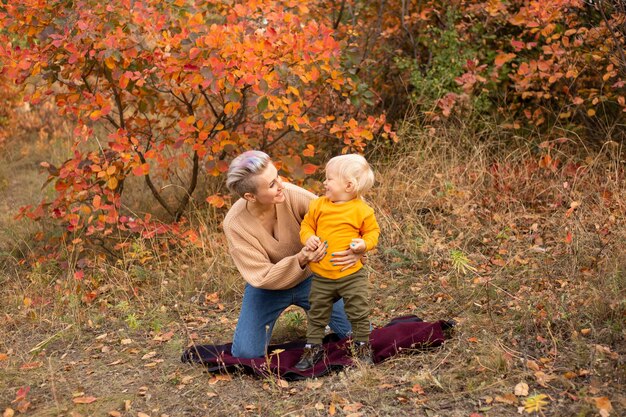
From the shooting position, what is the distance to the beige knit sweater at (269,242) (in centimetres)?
398

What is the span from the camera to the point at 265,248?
13.4 feet

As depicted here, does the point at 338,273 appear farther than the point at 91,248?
No

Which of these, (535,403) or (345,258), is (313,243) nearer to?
(345,258)

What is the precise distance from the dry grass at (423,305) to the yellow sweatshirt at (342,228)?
0.52 m

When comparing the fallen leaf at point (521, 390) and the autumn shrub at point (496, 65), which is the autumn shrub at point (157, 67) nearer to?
the autumn shrub at point (496, 65)

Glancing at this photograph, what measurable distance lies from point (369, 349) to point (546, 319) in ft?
3.04

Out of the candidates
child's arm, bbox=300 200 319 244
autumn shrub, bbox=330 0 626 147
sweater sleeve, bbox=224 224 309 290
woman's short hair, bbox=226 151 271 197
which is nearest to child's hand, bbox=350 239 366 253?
child's arm, bbox=300 200 319 244

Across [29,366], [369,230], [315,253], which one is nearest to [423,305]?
[369,230]

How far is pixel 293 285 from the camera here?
4078mm

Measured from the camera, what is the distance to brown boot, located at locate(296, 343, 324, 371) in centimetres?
393

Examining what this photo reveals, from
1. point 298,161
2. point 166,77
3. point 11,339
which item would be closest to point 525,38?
point 298,161

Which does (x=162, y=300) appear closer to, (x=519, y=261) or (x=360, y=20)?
(x=519, y=261)

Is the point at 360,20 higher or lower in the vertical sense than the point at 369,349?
higher

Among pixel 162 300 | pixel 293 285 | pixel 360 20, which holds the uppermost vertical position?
pixel 360 20
